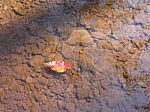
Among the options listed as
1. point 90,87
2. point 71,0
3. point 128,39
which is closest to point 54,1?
point 71,0

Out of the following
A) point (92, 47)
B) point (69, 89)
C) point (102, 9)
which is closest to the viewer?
point (69, 89)

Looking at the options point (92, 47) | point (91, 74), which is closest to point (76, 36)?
point (92, 47)

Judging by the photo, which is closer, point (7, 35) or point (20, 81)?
point (20, 81)

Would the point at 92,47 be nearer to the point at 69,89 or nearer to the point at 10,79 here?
the point at 69,89

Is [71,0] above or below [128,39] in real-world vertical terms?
above

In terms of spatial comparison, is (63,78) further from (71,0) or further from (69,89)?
(71,0)


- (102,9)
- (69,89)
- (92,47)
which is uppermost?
(102,9)

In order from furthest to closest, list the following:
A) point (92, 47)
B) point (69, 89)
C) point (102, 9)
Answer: point (102, 9)
point (92, 47)
point (69, 89)
